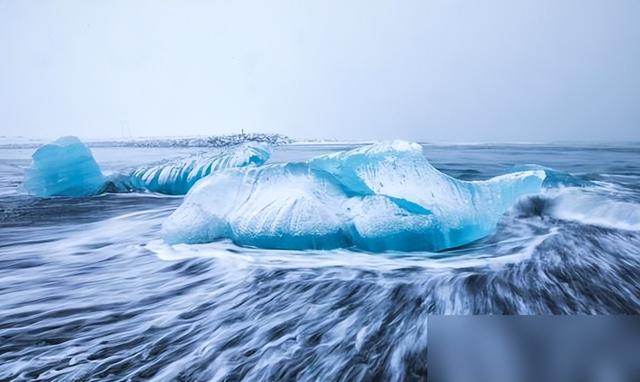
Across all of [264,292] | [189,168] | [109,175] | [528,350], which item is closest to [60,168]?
[109,175]

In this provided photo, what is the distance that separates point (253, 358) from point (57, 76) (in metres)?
2.55

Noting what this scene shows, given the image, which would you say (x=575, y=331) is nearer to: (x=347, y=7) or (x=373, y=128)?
(x=373, y=128)

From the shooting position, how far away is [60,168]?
2.48 meters

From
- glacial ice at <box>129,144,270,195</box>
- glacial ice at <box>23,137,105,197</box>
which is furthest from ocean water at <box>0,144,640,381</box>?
glacial ice at <box>129,144,270,195</box>

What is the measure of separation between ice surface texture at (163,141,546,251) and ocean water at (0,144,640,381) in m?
0.07

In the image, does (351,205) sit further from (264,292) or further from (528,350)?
(528,350)

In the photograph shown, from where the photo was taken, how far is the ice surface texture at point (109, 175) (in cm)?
247

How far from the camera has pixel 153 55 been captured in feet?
8.52

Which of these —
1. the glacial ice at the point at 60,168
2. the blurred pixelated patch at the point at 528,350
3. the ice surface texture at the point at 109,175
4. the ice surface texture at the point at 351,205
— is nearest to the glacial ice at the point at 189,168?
the ice surface texture at the point at 109,175

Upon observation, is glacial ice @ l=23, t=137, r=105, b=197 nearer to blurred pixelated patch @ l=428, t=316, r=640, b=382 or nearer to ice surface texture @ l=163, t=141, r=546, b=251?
ice surface texture @ l=163, t=141, r=546, b=251

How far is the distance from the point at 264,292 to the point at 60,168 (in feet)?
6.55

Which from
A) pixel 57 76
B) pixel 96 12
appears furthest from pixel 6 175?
pixel 96 12

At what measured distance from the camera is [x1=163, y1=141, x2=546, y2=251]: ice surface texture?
5.36ft

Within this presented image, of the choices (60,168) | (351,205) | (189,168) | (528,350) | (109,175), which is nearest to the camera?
(528,350)
